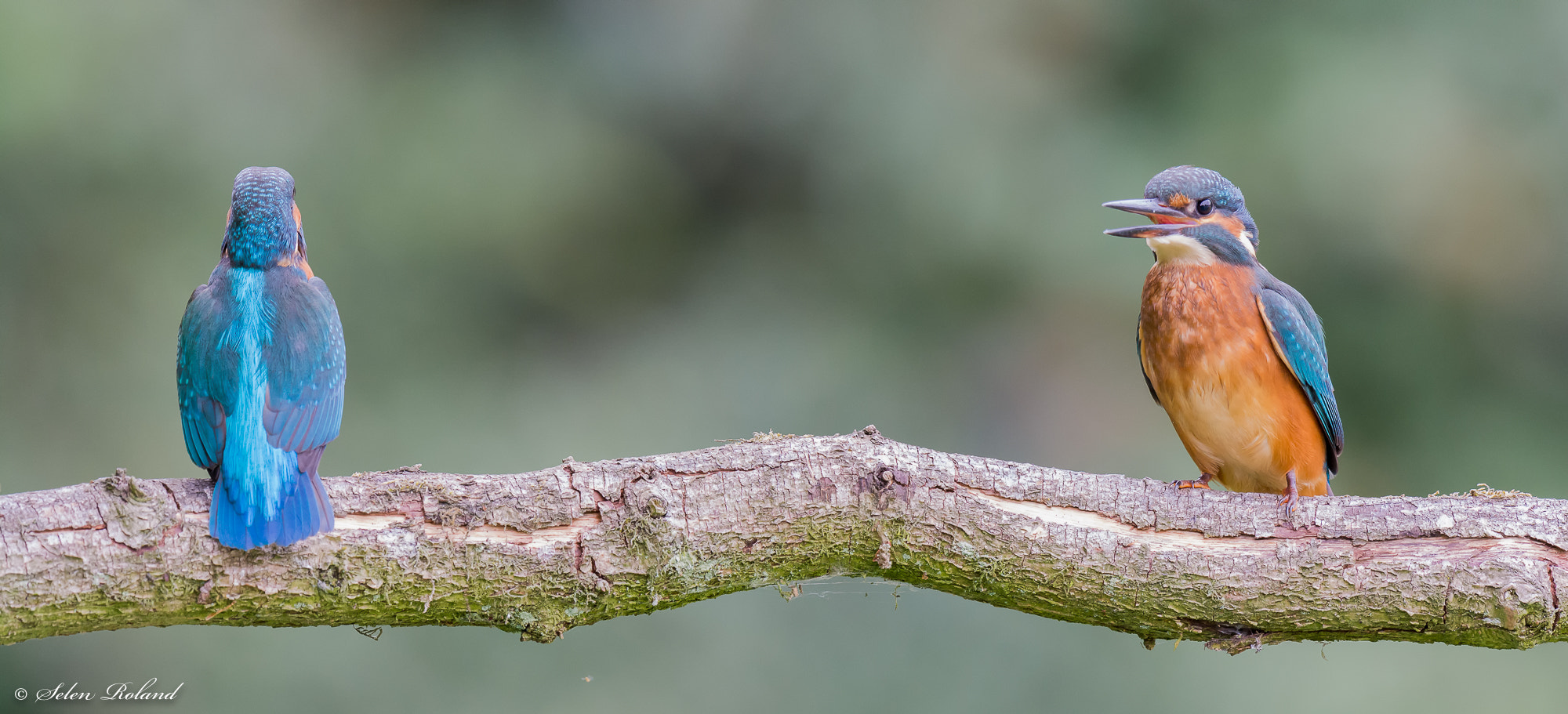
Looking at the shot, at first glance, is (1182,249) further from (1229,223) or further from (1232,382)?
(1232,382)

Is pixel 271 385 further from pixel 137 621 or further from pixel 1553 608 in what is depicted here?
pixel 1553 608

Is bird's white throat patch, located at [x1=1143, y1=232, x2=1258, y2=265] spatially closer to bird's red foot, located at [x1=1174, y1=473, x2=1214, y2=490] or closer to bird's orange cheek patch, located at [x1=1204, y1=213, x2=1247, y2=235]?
bird's orange cheek patch, located at [x1=1204, y1=213, x2=1247, y2=235]

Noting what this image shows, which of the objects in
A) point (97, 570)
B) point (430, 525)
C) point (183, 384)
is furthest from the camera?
point (183, 384)

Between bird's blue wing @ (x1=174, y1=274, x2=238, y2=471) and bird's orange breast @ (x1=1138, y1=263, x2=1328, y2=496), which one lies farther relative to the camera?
bird's orange breast @ (x1=1138, y1=263, x2=1328, y2=496)

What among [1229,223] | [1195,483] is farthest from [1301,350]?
[1195,483]

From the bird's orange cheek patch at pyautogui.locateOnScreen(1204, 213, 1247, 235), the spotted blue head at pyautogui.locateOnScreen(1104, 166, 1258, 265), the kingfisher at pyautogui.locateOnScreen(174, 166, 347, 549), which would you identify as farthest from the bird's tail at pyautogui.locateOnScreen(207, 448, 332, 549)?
the bird's orange cheek patch at pyautogui.locateOnScreen(1204, 213, 1247, 235)

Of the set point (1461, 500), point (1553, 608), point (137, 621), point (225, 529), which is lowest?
point (137, 621)

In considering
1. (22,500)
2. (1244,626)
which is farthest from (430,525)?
(1244,626)
